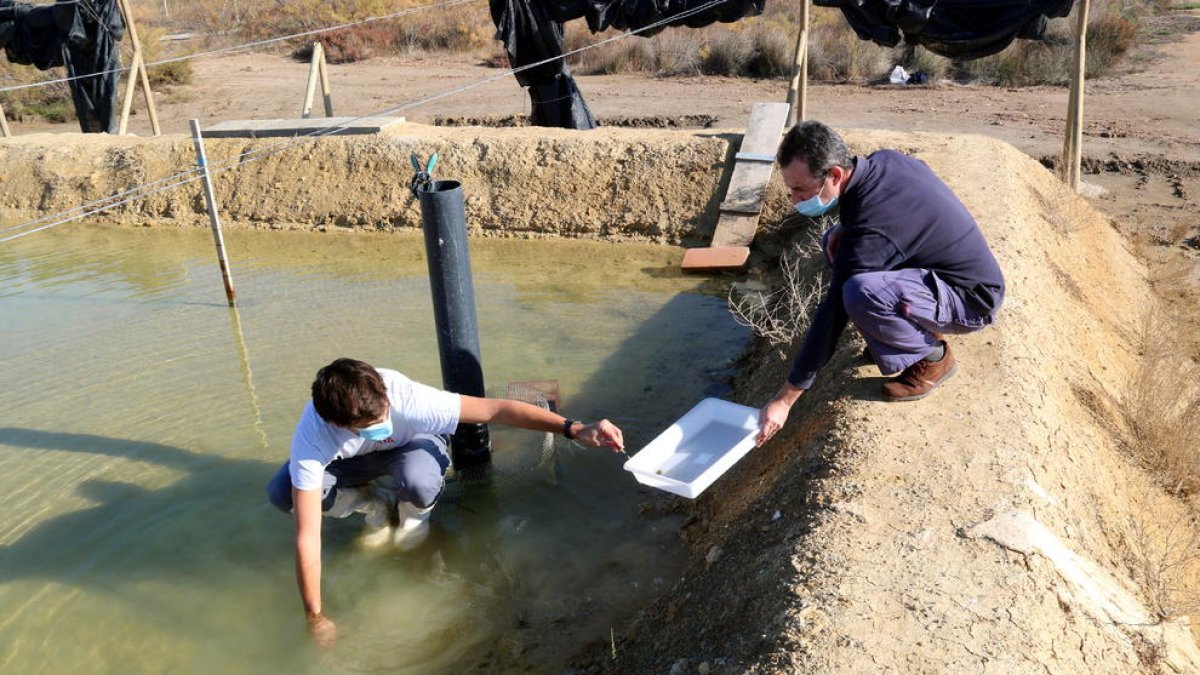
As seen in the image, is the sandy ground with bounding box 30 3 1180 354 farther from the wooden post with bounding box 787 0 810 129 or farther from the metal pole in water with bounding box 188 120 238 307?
the wooden post with bounding box 787 0 810 129

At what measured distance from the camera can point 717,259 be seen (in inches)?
328

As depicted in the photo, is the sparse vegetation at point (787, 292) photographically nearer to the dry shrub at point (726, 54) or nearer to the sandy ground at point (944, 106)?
the sandy ground at point (944, 106)

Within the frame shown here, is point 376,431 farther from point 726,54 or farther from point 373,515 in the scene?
point 726,54

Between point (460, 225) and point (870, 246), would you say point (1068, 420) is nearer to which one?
point (870, 246)

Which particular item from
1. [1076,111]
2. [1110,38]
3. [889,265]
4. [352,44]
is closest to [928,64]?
[1110,38]

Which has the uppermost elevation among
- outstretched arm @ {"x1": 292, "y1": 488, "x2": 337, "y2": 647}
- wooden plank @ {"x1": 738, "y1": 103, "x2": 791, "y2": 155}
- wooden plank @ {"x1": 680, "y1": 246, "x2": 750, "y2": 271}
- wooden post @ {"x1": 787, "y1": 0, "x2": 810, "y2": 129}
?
wooden post @ {"x1": 787, "y1": 0, "x2": 810, "y2": 129}

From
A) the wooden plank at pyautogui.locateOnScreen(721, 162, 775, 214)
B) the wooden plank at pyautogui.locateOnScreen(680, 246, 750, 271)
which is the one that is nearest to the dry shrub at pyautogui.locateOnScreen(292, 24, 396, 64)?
the wooden plank at pyautogui.locateOnScreen(721, 162, 775, 214)

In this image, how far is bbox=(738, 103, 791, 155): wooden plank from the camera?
29.8ft

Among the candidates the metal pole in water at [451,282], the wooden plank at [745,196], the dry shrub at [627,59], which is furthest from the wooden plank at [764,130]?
the dry shrub at [627,59]

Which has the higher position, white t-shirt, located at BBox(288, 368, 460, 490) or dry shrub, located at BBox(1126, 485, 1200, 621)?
white t-shirt, located at BBox(288, 368, 460, 490)

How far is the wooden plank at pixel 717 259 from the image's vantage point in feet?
27.1

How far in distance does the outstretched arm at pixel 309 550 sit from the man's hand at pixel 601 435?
3.44 ft

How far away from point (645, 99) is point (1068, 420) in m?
12.8

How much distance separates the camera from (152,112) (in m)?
11.8
